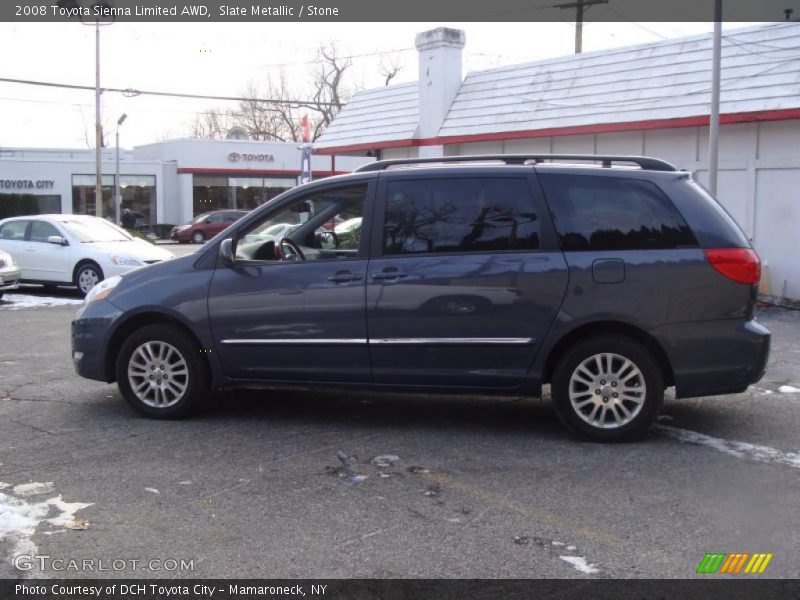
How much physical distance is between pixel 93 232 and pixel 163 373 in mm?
10663

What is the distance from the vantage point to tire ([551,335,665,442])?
6090 millimetres

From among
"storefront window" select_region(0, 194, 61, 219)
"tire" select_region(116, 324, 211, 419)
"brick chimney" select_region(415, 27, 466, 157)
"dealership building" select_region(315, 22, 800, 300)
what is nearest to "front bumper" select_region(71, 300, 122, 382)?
"tire" select_region(116, 324, 211, 419)

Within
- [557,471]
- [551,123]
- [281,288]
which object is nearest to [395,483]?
[557,471]

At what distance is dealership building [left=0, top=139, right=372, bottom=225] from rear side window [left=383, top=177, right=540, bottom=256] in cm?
3645

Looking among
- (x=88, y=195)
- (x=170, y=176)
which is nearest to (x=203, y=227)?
(x=170, y=176)

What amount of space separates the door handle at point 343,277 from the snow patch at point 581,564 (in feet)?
9.06

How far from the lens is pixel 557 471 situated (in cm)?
560

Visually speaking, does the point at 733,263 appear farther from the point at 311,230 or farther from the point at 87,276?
the point at 87,276

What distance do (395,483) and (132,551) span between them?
1625 mm

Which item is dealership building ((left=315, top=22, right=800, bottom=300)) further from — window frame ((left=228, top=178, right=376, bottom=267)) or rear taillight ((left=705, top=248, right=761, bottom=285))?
window frame ((left=228, top=178, right=376, bottom=267))

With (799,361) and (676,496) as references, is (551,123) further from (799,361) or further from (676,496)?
(676,496)

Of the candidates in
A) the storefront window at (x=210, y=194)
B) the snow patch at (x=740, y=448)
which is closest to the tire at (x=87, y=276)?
the snow patch at (x=740, y=448)

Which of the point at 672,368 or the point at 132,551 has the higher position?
the point at 672,368

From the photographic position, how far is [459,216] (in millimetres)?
6371
